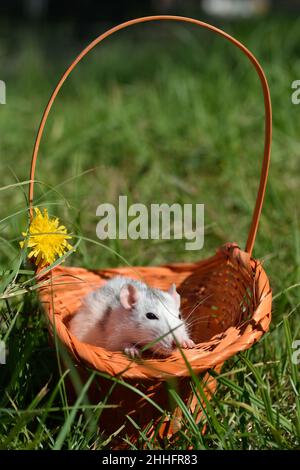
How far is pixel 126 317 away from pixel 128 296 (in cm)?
7

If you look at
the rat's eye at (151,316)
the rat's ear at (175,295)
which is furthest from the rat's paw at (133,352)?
the rat's ear at (175,295)

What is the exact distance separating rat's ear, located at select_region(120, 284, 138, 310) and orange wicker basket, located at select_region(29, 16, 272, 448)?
179mm

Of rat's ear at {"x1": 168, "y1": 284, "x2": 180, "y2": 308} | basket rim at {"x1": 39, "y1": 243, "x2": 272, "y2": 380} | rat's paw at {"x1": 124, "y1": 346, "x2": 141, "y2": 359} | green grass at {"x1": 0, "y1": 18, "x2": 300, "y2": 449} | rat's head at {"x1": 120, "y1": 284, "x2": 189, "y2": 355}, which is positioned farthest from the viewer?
rat's ear at {"x1": 168, "y1": 284, "x2": 180, "y2": 308}

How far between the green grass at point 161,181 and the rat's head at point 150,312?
243 millimetres

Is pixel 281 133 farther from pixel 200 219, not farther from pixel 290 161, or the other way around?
pixel 200 219

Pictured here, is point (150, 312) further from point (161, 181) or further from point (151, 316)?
point (161, 181)

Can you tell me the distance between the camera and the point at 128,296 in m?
2.22

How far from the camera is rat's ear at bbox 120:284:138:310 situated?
2207 millimetres

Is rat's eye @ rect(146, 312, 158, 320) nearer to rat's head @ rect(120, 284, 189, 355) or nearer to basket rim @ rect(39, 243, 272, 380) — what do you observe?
rat's head @ rect(120, 284, 189, 355)

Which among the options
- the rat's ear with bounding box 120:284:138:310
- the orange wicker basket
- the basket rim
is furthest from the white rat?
the basket rim

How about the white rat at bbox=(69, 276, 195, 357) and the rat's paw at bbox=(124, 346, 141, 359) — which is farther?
the white rat at bbox=(69, 276, 195, 357)

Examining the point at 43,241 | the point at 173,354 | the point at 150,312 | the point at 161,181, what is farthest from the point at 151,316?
the point at 161,181

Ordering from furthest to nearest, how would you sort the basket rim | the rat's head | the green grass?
the rat's head < the green grass < the basket rim

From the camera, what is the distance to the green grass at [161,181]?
1.87 meters
